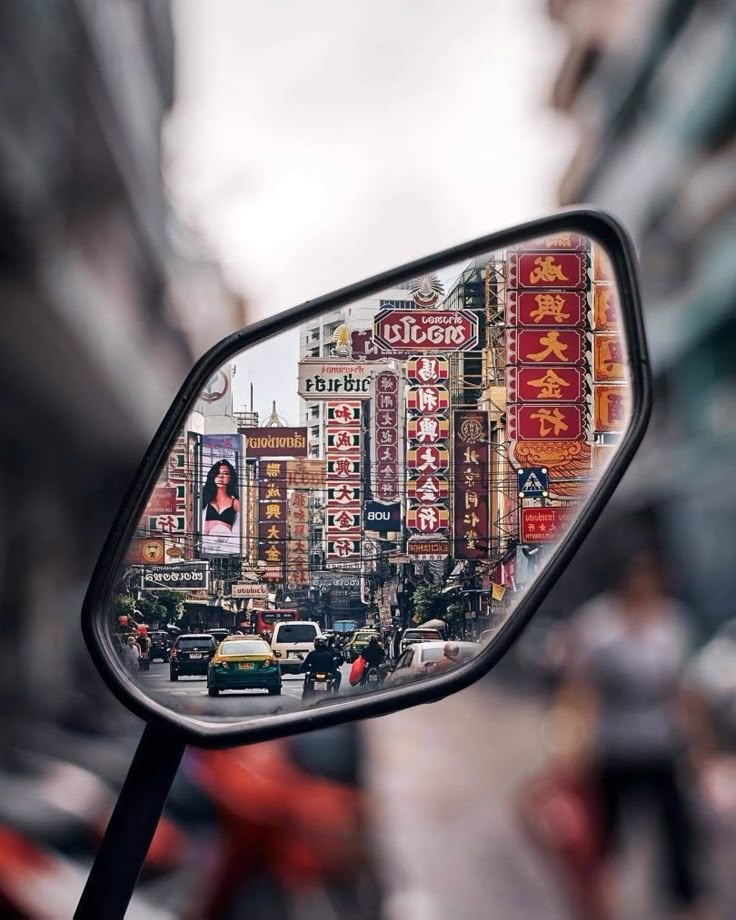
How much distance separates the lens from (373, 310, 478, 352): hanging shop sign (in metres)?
0.89

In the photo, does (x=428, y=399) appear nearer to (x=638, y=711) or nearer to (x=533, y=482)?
(x=533, y=482)

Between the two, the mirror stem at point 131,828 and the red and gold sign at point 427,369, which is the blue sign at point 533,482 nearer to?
the red and gold sign at point 427,369

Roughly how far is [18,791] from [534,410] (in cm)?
385

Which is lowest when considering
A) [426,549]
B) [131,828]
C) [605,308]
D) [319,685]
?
[131,828]

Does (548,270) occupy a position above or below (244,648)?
above

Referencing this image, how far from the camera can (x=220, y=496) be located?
844 mm

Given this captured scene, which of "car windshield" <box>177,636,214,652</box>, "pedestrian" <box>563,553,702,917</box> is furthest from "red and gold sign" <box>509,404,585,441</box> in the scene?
"pedestrian" <box>563,553,702,917</box>

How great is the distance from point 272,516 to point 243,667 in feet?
0.41

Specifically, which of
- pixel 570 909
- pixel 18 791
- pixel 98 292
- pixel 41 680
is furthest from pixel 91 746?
pixel 98 292

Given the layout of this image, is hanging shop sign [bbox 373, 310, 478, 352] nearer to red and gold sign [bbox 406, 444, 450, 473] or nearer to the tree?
red and gold sign [bbox 406, 444, 450, 473]

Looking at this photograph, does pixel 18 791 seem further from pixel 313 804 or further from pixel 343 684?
pixel 343 684

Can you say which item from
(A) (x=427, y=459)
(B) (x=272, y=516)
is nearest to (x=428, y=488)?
(A) (x=427, y=459)

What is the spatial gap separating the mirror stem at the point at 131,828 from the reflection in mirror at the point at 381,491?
1.4 inches

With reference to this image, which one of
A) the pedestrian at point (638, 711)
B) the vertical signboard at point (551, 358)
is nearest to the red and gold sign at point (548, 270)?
the vertical signboard at point (551, 358)
